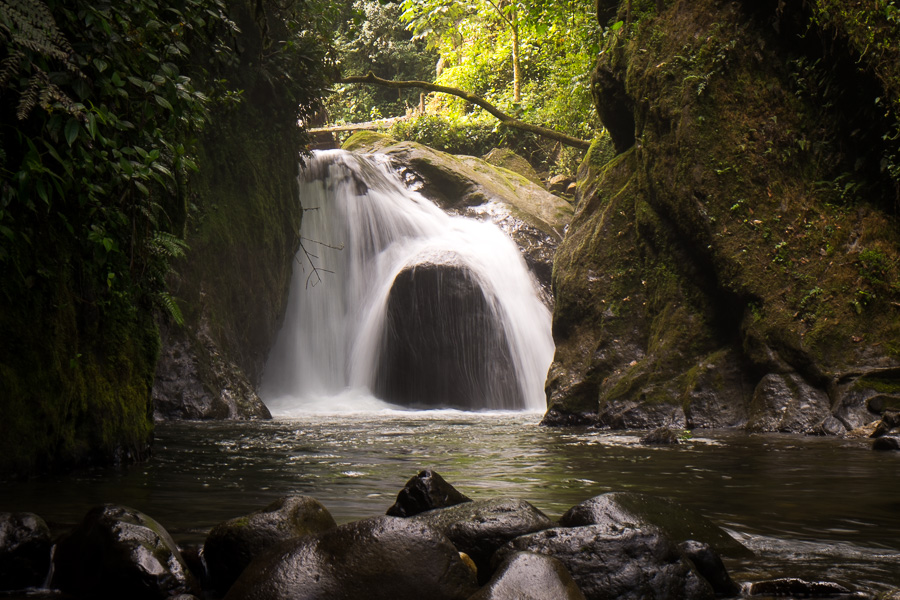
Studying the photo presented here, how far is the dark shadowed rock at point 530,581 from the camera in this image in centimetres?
258

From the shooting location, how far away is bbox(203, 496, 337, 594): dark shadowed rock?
3.20 metres

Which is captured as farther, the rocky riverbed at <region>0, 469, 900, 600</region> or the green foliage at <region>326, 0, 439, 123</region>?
the green foliage at <region>326, 0, 439, 123</region>

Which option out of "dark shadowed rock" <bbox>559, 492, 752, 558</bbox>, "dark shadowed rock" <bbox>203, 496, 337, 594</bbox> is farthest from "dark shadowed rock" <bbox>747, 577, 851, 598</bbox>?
"dark shadowed rock" <bbox>203, 496, 337, 594</bbox>

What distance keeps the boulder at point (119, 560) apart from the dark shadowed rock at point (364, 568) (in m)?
0.39

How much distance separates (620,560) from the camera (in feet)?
9.94

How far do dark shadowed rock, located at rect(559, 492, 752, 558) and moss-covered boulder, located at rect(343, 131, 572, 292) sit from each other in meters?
14.6

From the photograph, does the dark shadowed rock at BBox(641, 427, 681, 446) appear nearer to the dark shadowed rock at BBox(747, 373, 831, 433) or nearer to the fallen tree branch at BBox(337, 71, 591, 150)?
the dark shadowed rock at BBox(747, 373, 831, 433)

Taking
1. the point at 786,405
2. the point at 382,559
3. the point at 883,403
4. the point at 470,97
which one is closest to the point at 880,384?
the point at 883,403

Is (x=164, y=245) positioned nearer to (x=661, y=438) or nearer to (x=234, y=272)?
(x=661, y=438)

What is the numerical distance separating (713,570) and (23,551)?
112 inches

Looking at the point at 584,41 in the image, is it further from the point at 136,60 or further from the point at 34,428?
the point at 34,428

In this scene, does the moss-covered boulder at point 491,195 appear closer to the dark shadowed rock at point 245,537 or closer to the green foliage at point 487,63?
the green foliage at point 487,63

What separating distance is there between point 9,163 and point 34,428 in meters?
1.80

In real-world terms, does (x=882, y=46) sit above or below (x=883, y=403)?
above
